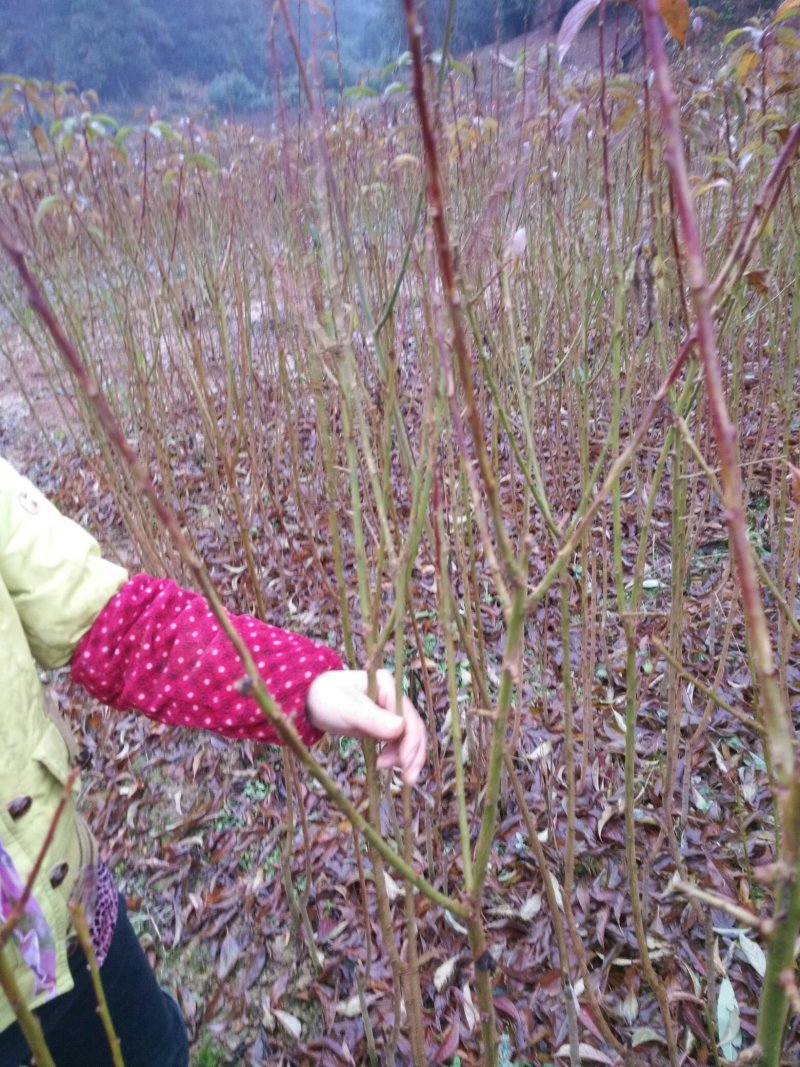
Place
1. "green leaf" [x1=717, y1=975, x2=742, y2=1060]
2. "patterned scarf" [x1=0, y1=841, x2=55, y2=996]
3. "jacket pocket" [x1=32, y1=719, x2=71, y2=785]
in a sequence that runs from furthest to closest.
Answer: "green leaf" [x1=717, y1=975, x2=742, y2=1060] → "jacket pocket" [x1=32, y1=719, x2=71, y2=785] → "patterned scarf" [x1=0, y1=841, x2=55, y2=996]

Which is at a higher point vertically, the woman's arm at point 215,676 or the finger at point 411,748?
the woman's arm at point 215,676

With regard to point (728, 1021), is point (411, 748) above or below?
above

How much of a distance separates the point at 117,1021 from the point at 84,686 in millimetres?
604

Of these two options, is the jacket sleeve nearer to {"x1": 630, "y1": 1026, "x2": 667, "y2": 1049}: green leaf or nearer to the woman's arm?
the woman's arm

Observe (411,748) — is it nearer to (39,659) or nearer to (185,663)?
(185,663)

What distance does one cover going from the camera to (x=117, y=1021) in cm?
110

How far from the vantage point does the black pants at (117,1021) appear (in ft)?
3.21

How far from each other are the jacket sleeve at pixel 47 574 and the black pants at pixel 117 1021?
49cm

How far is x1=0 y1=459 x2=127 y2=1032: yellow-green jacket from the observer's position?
0.86 m

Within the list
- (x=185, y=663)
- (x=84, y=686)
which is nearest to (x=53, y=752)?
(x=84, y=686)

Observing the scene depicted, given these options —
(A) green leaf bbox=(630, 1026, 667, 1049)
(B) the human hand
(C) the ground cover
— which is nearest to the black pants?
(C) the ground cover

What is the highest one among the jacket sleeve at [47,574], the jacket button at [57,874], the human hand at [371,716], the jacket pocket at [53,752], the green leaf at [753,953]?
the jacket sleeve at [47,574]

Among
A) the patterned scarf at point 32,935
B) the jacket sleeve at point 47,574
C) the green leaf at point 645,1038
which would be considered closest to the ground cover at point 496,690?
the green leaf at point 645,1038

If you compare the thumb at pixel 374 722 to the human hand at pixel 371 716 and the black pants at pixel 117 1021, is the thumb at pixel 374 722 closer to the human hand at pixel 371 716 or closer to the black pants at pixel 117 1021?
the human hand at pixel 371 716
